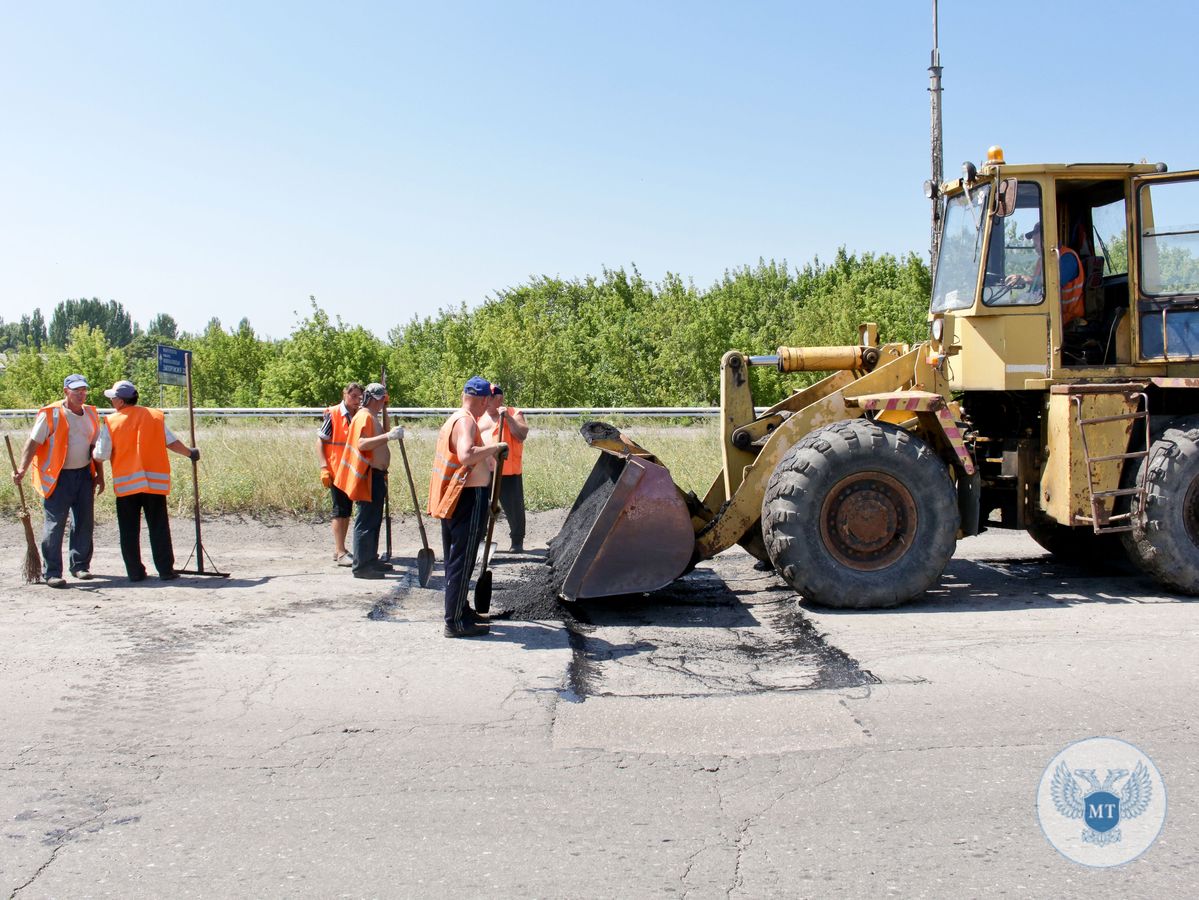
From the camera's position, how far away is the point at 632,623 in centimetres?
759

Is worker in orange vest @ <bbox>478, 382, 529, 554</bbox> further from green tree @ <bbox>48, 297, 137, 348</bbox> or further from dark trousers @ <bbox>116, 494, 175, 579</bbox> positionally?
green tree @ <bbox>48, 297, 137, 348</bbox>

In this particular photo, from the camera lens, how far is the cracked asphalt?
3.79 meters

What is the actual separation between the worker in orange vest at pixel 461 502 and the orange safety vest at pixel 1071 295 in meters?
4.45

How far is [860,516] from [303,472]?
789 centimetres

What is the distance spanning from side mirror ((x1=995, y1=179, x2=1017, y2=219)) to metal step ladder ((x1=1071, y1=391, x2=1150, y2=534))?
1.42 metres

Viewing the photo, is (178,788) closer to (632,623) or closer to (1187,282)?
(632,623)

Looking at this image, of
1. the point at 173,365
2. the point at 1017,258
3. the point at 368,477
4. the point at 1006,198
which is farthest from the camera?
the point at 173,365

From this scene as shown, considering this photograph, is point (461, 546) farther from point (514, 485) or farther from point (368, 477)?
point (514, 485)

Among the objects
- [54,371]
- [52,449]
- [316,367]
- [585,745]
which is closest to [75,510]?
[52,449]

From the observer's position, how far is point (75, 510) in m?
9.48

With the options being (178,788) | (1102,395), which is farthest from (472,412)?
(1102,395)

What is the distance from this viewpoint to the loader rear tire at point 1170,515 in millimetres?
7680

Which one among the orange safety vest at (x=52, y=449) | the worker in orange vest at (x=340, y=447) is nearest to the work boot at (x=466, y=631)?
the worker in orange vest at (x=340, y=447)

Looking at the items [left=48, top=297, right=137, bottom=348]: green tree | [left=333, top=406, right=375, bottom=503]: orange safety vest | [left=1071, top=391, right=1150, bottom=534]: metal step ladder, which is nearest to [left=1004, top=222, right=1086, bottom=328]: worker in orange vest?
[left=1071, top=391, right=1150, bottom=534]: metal step ladder
